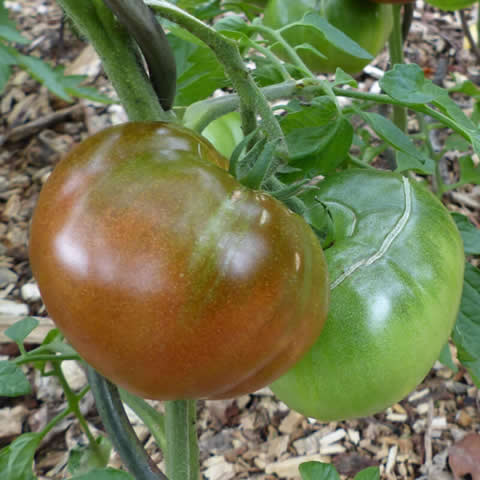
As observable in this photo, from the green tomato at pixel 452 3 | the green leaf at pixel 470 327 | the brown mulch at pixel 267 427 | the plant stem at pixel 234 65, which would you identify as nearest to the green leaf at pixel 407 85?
the plant stem at pixel 234 65

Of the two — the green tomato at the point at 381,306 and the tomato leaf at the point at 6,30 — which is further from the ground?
the tomato leaf at the point at 6,30

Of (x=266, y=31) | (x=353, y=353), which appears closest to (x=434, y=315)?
(x=353, y=353)

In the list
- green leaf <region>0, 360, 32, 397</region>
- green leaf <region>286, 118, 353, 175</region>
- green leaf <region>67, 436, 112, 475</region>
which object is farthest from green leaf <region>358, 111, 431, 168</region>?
green leaf <region>67, 436, 112, 475</region>

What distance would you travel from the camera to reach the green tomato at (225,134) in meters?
0.80

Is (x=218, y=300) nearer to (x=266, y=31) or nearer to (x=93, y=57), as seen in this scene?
(x=266, y=31)

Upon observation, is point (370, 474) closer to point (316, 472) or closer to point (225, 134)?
point (316, 472)

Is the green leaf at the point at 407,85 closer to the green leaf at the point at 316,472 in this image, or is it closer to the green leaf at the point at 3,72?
the green leaf at the point at 316,472

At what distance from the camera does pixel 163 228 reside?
1.04 feet

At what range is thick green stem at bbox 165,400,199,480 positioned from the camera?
0.48 m

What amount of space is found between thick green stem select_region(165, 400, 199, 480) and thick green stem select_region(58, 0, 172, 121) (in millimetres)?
221

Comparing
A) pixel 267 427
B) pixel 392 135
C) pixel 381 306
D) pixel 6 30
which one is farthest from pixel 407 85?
pixel 267 427

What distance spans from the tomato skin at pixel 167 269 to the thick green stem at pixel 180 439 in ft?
0.43

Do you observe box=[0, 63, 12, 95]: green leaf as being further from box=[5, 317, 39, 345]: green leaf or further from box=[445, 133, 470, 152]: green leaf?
box=[445, 133, 470, 152]: green leaf

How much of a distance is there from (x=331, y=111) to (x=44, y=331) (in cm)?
81
